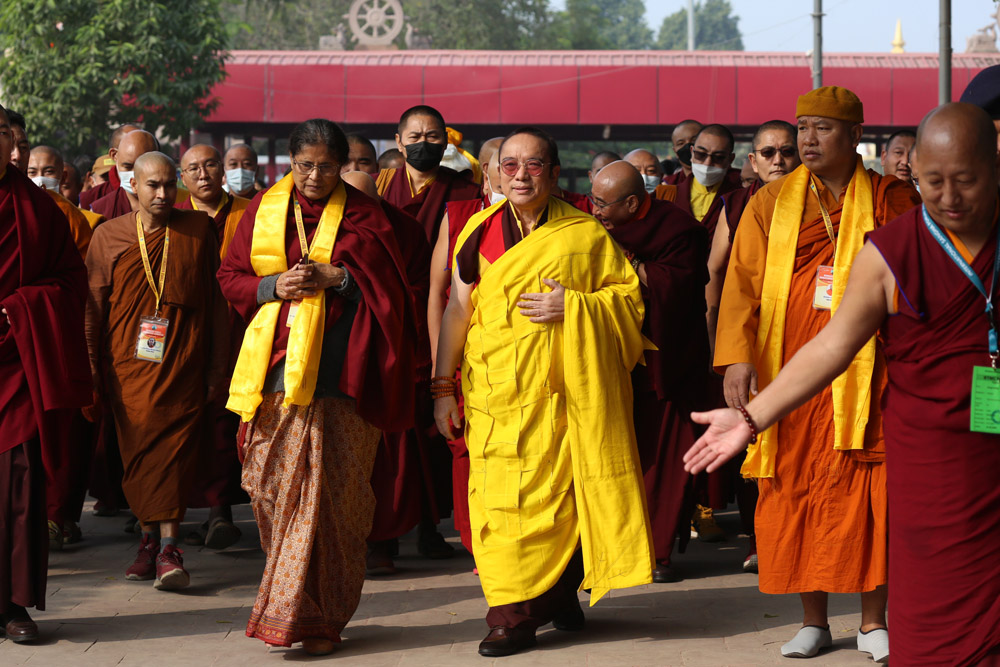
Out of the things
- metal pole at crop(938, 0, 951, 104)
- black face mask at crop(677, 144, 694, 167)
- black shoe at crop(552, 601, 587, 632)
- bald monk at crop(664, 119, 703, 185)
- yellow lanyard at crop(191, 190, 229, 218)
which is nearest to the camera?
black shoe at crop(552, 601, 587, 632)

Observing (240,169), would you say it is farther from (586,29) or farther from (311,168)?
(586,29)

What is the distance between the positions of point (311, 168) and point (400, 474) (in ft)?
6.77

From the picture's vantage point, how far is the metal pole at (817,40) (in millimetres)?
17984

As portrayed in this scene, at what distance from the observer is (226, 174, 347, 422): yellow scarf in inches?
191

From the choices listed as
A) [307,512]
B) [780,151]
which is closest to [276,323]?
[307,512]

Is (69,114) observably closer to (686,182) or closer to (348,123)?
(348,123)

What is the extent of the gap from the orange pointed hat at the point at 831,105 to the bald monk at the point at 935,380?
62.3 inches

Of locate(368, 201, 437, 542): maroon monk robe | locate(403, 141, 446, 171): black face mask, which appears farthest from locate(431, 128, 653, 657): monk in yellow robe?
locate(403, 141, 446, 171): black face mask

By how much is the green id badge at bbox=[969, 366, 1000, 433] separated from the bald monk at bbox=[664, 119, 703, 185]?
5344mm

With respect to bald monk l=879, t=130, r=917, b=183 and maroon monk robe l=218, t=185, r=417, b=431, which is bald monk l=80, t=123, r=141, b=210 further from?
bald monk l=879, t=130, r=917, b=183

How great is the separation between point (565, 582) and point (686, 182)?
3.67 m

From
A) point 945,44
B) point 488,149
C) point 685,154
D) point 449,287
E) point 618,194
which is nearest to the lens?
point 449,287

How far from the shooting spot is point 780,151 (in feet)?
21.9

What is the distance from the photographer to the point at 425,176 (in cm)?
730
